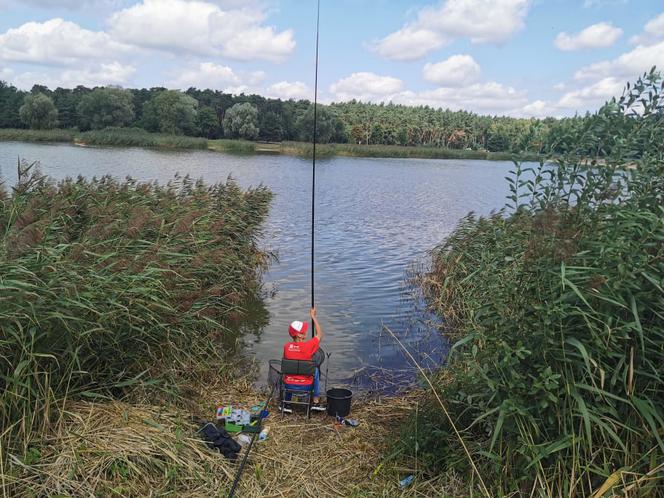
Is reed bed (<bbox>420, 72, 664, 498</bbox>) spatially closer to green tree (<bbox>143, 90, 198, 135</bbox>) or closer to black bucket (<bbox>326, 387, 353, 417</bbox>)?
black bucket (<bbox>326, 387, 353, 417</bbox>)

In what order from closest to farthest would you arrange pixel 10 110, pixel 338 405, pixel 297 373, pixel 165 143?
pixel 297 373
pixel 338 405
pixel 165 143
pixel 10 110

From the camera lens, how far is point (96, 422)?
3.36 meters

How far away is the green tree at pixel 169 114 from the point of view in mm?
67812

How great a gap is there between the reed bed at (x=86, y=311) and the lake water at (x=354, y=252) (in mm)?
1916

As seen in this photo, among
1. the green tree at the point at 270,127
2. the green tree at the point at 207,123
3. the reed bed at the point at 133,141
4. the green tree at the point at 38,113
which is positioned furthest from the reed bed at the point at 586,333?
the green tree at the point at 270,127

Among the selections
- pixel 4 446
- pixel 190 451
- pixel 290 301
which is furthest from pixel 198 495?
pixel 290 301

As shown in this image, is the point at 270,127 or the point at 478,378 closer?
the point at 478,378

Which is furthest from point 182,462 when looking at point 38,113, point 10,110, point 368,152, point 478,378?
point 10,110

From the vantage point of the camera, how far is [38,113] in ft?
176

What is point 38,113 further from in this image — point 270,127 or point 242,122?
point 270,127

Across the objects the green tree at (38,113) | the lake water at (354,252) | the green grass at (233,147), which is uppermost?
the green tree at (38,113)

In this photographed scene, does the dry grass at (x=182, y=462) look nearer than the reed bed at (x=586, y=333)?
No

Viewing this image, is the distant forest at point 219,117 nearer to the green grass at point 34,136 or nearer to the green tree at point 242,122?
the green tree at point 242,122

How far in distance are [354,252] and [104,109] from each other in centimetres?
6106
